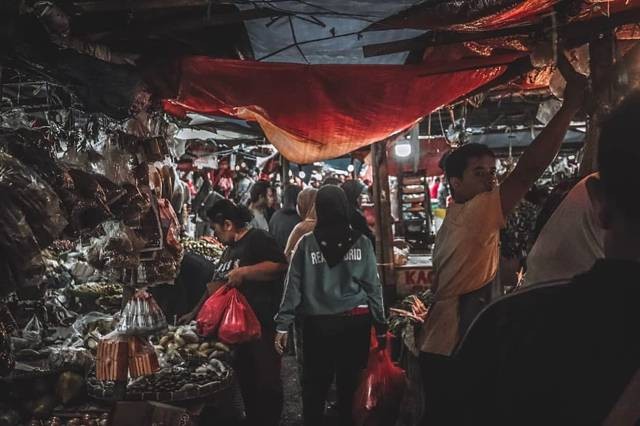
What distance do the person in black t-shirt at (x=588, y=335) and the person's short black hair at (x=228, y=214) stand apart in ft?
14.4

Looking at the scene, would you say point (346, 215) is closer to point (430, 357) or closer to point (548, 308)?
point (430, 357)

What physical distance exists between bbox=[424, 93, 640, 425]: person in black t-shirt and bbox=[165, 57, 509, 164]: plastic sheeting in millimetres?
3361

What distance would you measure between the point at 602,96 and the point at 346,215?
2.23 metres

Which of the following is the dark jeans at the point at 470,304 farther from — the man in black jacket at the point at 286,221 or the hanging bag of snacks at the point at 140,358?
the man in black jacket at the point at 286,221

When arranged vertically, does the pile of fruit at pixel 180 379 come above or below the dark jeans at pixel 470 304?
below

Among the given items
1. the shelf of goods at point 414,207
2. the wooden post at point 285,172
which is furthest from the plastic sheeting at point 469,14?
the shelf of goods at point 414,207

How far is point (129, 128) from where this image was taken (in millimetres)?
4312

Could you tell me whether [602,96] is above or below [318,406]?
above

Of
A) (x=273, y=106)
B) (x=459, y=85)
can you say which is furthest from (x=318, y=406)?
(x=459, y=85)

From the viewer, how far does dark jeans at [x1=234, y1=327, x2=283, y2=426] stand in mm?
5469

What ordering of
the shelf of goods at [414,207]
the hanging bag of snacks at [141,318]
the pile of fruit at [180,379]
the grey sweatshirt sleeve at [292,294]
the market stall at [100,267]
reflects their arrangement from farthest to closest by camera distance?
the shelf of goods at [414,207]
the grey sweatshirt sleeve at [292,294]
the pile of fruit at [180,379]
the hanging bag of snacks at [141,318]
the market stall at [100,267]

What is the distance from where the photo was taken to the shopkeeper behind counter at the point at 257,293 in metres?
5.46

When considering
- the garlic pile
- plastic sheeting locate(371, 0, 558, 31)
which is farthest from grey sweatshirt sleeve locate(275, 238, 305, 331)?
plastic sheeting locate(371, 0, 558, 31)

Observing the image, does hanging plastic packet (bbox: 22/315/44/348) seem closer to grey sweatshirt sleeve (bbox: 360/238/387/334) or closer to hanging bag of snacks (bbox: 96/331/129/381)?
hanging bag of snacks (bbox: 96/331/129/381)
